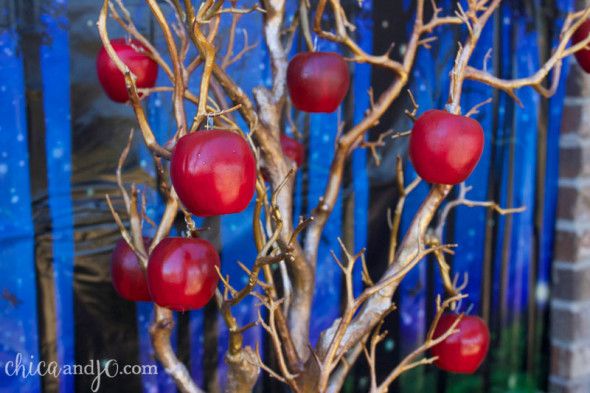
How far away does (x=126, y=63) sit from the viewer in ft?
3.14

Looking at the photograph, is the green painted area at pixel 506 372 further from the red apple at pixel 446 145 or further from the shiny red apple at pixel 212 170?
the shiny red apple at pixel 212 170

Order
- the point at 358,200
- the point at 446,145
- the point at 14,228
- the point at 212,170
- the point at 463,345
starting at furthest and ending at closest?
the point at 358,200 < the point at 14,228 < the point at 463,345 < the point at 446,145 < the point at 212,170

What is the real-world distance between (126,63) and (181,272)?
35 centimetres

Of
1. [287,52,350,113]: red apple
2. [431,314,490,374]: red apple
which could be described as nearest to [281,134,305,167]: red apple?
[287,52,350,113]: red apple

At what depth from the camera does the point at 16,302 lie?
4.03 ft

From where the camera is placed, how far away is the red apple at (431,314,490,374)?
112cm

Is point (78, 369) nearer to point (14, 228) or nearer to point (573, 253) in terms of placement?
point (14, 228)

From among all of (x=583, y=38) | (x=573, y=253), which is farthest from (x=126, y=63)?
(x=573, y=253)

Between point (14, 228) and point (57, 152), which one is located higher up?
point (57, 152)

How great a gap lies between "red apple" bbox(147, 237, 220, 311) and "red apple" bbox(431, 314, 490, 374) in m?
0.51

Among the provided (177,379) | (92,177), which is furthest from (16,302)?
(177,379)

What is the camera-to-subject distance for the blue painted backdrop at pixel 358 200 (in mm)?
1218

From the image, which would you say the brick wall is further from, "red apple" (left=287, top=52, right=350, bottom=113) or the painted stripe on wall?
the painted stripe on wall

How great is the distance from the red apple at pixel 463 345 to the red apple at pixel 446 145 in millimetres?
339
